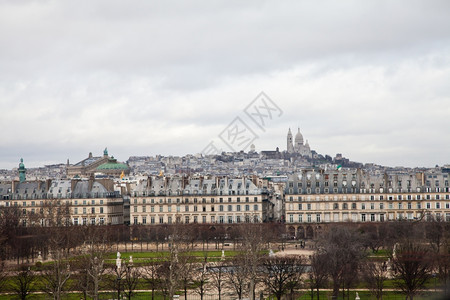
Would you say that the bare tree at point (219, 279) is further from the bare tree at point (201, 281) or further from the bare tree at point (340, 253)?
the bare tree at point (340, 253)

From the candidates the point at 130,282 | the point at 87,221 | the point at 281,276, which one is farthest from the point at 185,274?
the point at 87,221

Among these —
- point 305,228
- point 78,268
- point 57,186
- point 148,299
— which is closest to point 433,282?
point 148,299

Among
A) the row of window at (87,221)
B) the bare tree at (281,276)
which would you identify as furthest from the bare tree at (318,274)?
the row of window at (87,221)

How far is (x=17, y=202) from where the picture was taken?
10381 centimetres

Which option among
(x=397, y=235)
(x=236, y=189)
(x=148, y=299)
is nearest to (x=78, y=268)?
(x=148, y=299)

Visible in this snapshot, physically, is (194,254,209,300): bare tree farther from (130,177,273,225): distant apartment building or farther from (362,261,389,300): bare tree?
(130,177,273,225): distant apartment building

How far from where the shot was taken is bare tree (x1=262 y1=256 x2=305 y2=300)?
45562 mm

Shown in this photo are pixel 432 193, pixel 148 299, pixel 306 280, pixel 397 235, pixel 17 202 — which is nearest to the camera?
pixel 148 299

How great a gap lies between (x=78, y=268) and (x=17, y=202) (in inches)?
2082

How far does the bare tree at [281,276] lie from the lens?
45.6 m

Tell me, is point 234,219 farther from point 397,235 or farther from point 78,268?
point 78,268

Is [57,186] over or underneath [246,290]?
over

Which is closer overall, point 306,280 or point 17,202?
point 306,280

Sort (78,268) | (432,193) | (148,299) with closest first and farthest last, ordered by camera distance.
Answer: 1. (148,299)
2. (78,268)
3. (432,193)
